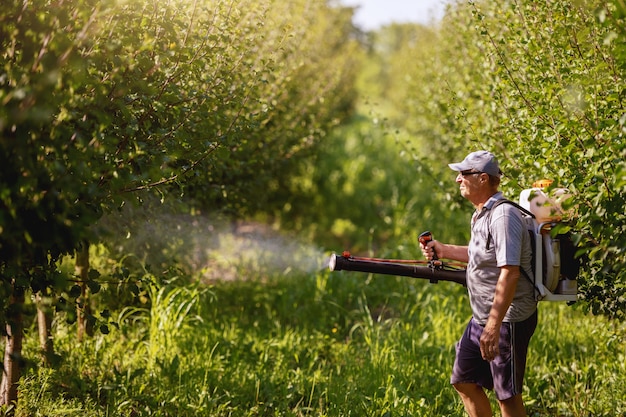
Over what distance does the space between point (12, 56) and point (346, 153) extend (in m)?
12.0

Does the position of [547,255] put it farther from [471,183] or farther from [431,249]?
[431,249]

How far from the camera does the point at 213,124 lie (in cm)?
450

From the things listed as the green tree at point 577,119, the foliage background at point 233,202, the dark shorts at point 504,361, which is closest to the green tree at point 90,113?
the foliage background at point 233,202

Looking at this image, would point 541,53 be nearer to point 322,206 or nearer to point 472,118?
point 472,118

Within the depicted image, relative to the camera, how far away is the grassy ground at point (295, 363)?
14.7 ft

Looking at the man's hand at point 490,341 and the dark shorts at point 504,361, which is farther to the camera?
the dark shorts at point 504,361

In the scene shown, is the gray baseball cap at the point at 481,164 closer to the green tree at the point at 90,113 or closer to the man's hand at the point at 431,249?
the man's hand at the point at 431,249

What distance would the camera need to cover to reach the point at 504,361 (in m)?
3.61

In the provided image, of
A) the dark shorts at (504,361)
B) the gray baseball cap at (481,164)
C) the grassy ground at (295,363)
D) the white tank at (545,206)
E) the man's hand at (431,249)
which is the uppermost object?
the gray baseball cap at (481,164)

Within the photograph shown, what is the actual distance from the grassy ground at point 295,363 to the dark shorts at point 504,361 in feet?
2.54

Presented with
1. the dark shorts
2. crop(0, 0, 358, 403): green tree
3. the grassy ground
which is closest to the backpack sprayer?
the dark shorts

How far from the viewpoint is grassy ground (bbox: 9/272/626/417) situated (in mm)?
4480

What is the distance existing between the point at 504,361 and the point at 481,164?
3.60 feet

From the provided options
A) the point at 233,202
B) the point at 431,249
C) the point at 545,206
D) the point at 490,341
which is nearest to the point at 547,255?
the point at 545,206
